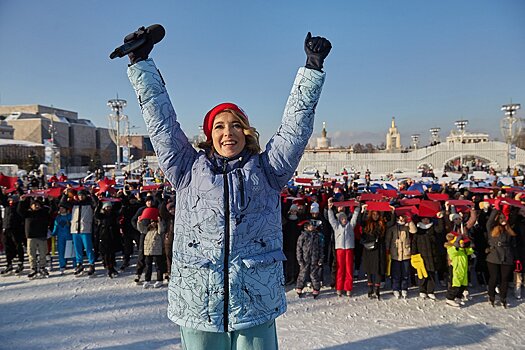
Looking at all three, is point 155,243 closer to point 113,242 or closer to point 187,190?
point 113,242

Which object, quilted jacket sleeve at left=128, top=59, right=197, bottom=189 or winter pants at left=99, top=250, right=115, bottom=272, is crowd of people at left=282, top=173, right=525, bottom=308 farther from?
quilted jacket sleeve at left=128, top=59, right=197, bottom=189

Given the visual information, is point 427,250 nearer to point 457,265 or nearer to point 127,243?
point 457,265

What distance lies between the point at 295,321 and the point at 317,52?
4.36 meters

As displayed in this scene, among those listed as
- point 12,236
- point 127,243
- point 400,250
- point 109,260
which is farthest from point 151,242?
point 400,250

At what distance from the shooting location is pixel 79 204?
7.25 metres

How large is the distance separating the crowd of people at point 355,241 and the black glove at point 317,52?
486cm

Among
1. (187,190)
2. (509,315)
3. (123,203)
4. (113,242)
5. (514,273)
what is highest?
(187,190)

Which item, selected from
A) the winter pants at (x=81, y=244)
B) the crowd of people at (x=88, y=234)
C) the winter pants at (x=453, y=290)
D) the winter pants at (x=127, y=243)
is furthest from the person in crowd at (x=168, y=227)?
the winter pants at (x=453, y=290)

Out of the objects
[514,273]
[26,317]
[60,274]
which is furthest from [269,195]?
[60,274]

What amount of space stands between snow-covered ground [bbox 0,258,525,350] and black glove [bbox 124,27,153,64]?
3721 mm

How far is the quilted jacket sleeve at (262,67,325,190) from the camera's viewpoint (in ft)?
5.09

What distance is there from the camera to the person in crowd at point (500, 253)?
5.53 metres

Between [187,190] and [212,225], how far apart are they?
0.21 metres

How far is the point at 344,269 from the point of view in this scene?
6.27 meters
